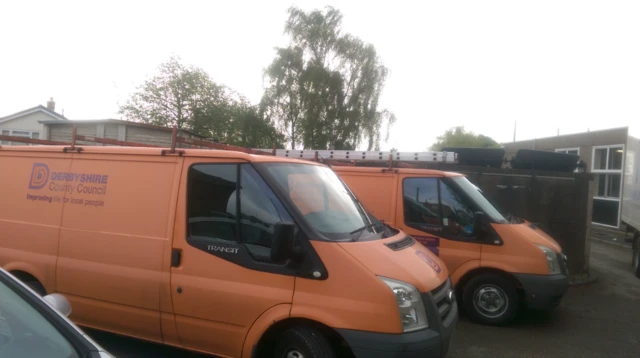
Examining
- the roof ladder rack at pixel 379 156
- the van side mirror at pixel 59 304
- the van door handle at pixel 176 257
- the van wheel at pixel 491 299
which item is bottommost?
the van wheel at pixel 491 299

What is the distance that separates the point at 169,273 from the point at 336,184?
1753mm

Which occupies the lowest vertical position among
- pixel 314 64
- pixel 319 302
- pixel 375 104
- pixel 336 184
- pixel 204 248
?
pixel 319 302

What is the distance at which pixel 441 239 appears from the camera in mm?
6898

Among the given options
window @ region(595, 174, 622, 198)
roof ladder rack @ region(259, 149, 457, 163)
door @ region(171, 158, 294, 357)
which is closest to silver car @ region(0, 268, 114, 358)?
door @ region(171, 158, 294, 357)

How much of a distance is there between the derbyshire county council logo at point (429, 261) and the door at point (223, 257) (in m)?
1.27

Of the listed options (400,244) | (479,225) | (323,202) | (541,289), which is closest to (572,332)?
(541,289)

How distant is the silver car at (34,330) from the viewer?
2406 millimetres

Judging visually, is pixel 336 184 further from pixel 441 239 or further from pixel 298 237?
pixel 441 239

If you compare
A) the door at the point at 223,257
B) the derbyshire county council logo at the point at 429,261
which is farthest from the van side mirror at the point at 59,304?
the derbyshire county council logo at the point at 429,261

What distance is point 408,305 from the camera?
3732 millimetres

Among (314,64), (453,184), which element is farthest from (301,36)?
(453,184)

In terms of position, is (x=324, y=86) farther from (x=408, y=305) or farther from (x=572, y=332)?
(x=408, y=305)

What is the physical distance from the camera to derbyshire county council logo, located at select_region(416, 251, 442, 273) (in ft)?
14.5

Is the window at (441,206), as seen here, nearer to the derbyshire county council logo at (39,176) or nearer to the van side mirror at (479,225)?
the van side mirror at (479,225)
